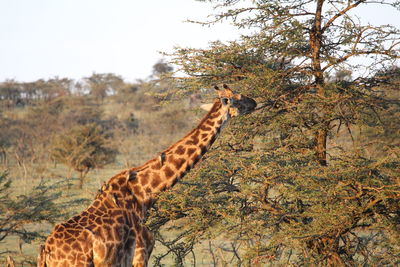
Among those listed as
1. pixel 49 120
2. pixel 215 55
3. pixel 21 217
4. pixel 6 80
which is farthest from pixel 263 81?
pixel 6 80

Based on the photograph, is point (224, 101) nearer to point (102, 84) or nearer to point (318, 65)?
point (318, 65)

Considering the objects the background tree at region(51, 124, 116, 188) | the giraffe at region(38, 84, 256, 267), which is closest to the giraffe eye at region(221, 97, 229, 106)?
the giraffe at region(38, 84, 256, 267)

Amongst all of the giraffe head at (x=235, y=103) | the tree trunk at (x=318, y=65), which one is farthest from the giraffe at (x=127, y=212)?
the tree trunk at (x=318, y=65)

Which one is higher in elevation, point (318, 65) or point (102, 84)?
point (318, 65)

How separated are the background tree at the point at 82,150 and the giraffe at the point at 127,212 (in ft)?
47.5

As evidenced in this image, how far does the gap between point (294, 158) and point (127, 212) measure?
2.24 m

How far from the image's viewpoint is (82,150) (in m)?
19.9

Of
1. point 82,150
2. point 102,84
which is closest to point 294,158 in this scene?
point 82,150

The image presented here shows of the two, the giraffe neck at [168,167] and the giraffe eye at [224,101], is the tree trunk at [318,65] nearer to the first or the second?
the giraffe eye at [224,101]

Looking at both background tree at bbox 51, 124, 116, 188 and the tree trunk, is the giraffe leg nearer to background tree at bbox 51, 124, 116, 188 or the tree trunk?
the tree trunk

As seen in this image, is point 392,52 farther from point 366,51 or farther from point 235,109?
point 235,109

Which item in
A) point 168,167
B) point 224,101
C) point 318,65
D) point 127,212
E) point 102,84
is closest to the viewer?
point 127,212

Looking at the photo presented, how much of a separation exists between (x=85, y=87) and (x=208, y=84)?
51.9m

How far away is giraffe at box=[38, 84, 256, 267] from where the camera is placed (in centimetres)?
465
